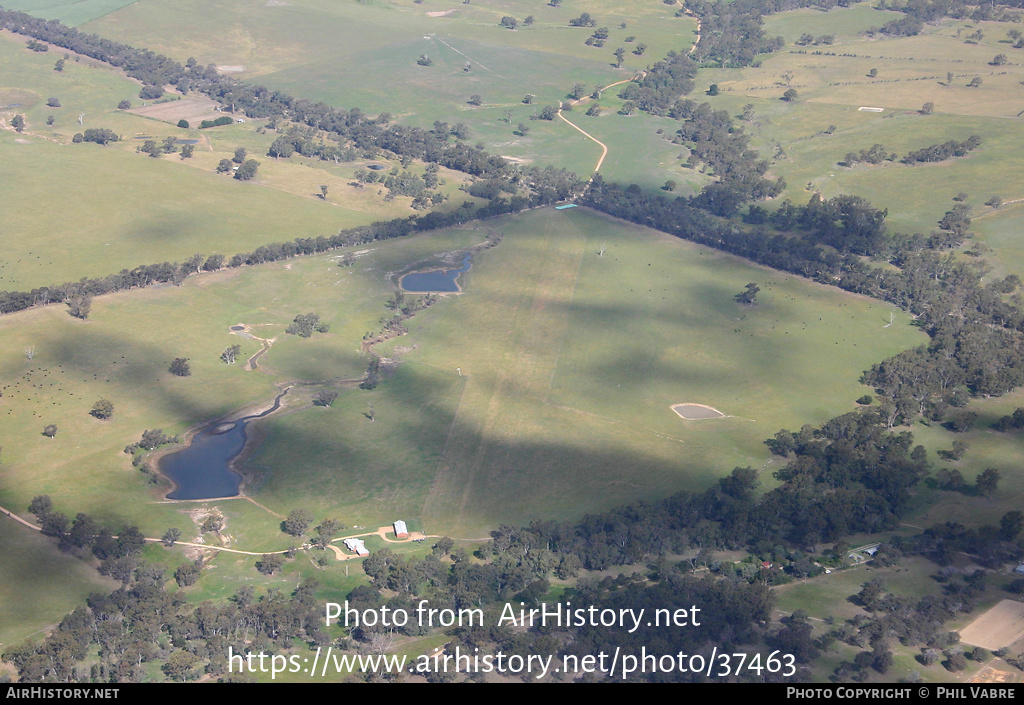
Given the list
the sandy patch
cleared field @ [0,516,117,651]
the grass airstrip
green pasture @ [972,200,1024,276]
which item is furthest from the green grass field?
the sandy patch

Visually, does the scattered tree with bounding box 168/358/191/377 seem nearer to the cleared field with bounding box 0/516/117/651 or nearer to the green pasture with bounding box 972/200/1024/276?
the cleared field with bounding box 0/516/117/651

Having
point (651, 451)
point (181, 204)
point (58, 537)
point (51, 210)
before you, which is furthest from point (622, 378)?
point (51, 210)

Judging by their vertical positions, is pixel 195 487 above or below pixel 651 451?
below

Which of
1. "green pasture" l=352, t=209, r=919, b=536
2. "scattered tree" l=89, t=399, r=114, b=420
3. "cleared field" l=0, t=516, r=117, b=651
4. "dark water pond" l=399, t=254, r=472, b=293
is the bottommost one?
"cleared field" l=0, t=516, r=117, b=651

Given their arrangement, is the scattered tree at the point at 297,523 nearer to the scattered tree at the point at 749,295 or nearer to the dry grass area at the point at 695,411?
the dry grass area at the point at 695,411

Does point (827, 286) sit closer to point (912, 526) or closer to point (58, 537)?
point (912, 526)

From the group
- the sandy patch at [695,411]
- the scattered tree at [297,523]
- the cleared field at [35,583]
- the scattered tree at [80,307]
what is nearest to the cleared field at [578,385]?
the sandy patch at [695,411]
